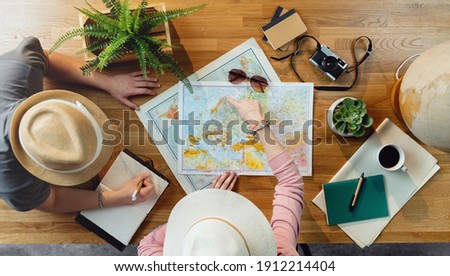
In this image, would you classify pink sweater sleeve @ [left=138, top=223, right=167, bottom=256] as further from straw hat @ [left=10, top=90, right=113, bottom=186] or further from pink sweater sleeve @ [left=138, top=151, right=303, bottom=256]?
straw hat @ [left=10, top=90, right=113, bottom=186]

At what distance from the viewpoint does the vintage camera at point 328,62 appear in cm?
122

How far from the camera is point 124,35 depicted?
3.58 feet

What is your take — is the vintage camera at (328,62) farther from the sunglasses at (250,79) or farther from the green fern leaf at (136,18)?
the green fern leaf at (136,18)

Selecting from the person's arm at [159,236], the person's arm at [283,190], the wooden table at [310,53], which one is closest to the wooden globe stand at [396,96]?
the wooden table at [310,53]

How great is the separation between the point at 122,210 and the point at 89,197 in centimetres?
12

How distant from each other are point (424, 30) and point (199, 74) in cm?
76

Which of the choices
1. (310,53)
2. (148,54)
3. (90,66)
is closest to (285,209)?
(310,53)

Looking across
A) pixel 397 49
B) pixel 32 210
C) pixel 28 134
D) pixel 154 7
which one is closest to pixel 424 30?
pixel 397 49

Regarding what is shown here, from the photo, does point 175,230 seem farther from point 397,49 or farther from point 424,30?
point 424,30

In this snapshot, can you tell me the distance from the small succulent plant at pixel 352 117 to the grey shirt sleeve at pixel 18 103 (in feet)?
3.11

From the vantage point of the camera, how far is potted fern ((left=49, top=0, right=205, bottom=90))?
42.4 inches

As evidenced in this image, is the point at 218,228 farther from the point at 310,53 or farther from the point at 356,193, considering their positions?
the point at 310,53

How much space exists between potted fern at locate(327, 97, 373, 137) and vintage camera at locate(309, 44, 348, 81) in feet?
0.32

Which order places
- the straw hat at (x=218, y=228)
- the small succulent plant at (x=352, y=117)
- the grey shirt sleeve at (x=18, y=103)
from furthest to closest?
the small succulent plant at (x=352, y=117), the grey shirt sleeve at (x=18, y=103), the straw hat at (x=218, y=228)
